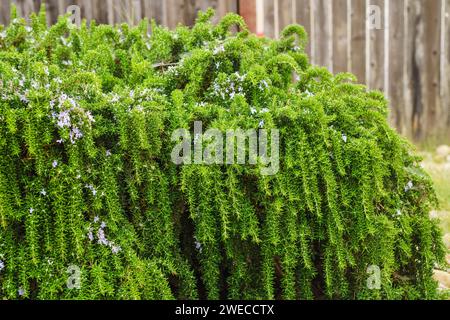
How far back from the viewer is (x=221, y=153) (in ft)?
8.18

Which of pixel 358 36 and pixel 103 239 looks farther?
pixel 358 36

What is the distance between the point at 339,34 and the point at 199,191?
389 centimetres

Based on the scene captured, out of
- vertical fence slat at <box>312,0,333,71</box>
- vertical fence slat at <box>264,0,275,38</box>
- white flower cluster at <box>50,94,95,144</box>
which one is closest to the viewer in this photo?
white flower cluster at <box>50,94,95,144</box>

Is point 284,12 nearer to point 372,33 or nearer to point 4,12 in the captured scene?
point 372,33

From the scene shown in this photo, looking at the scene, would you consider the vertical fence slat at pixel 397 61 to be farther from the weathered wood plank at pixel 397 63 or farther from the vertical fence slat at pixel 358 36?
the vertical fence slat at pixel 358 36

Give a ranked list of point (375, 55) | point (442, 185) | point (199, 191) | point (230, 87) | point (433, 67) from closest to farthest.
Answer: point (199, 191) → point (230, 87) → point (442, 185) → point (375, 55) → point (433, 67)

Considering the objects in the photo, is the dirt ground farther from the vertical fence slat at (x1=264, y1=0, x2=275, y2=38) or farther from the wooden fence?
the vertical fence slat at (x1=264, y1=0, x2=275, y2=38)

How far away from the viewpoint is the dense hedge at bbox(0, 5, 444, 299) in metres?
2.36

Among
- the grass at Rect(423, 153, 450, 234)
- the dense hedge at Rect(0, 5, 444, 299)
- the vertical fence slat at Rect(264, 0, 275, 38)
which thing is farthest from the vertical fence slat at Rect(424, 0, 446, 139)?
the dense hedge at Rect(0, 5, 444, 299)

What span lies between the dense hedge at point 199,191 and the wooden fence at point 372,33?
259 centimetres

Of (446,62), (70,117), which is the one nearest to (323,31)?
(446,62)

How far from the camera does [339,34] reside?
19.7ft
